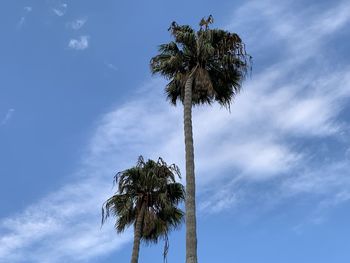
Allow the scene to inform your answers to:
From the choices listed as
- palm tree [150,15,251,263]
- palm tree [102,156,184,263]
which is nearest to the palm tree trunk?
palm tree [102,156,184,263]

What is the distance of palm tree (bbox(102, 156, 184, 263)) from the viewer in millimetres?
29297

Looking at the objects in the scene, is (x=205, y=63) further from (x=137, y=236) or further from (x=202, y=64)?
(x=137, y=236)

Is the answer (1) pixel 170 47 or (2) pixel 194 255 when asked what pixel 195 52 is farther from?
(2) pixel 194 255

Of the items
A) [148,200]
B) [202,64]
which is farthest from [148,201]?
[202,64]

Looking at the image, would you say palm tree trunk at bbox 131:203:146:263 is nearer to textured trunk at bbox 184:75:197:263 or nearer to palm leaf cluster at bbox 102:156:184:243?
palm leaf cluster at bbox 102:156:184:243

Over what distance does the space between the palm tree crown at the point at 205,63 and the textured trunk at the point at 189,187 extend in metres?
0.88

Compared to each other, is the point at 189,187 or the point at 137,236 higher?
the point at 137,236

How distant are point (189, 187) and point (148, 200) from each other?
39.8 ft

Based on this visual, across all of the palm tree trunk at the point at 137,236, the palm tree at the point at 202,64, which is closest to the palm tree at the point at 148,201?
the palm tree trunk at the point at 137,236

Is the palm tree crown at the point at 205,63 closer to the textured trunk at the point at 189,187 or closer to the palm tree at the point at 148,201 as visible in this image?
the textured trunk at the point at 189,187

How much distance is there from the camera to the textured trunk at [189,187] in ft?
53.7

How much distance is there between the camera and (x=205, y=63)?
22.0 metres

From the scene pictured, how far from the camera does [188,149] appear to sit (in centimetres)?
1908

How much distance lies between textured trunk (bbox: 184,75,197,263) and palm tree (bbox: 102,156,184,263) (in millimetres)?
9678
